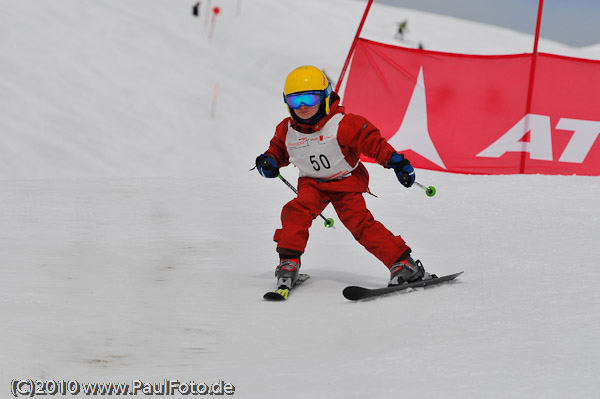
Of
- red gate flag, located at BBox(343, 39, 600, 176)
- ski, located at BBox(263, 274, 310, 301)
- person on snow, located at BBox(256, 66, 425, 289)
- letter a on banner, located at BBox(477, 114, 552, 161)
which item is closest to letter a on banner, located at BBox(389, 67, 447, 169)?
red gate flag, located at BBox(343, 39, 600, 176)

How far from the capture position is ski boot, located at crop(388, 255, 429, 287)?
155 inches

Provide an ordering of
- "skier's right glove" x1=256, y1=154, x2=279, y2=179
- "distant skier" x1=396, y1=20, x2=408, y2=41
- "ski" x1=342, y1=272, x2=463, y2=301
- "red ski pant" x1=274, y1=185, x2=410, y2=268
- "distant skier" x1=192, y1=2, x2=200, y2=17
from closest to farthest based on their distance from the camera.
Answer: "ski" x1=342, y1=272, x2=463, y2=301 → "red ski pant" x1=274, y1=185, x2=410, y2=268 → "skier's right glove" x1=256, y1=154, x2=279, y2=179 → "distant skier" x1=192, y1=2, x2=200, y2=17 → "distant skier" x1=396, y1=20, x2=408, y2=41

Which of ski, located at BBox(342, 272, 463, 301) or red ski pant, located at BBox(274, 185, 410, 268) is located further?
red ski pant, located at BBox(274, 185, 410, 268)

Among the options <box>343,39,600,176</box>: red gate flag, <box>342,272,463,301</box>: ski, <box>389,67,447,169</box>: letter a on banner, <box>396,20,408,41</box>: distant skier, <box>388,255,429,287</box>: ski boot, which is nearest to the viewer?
<box>342,272,463,301</box>: ski

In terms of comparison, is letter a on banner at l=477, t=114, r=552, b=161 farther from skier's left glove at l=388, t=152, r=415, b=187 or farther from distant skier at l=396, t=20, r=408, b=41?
distant skier at l=396, t=20, r=408, b=41

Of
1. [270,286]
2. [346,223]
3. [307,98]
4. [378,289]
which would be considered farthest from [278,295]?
[307,98]

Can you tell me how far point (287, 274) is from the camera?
401 centimetres

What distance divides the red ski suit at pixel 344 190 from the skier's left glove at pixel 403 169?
2.3 inches

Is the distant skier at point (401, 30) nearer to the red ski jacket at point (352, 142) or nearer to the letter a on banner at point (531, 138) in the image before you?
the letter a on banner at point (531, 138)

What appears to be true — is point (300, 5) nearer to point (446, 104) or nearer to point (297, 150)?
point (446, 104)

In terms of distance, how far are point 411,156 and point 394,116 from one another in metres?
0.50

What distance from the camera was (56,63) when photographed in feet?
55.1

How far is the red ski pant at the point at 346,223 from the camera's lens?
13.3ft

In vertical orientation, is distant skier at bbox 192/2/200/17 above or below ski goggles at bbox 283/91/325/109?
below
